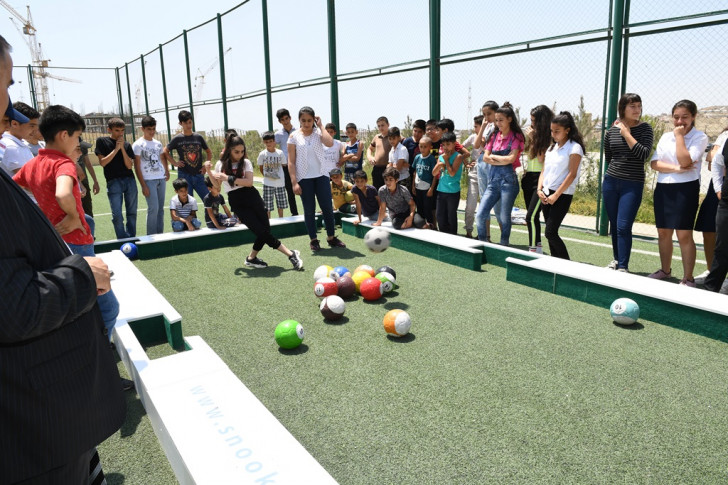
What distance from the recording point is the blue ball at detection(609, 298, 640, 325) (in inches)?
166

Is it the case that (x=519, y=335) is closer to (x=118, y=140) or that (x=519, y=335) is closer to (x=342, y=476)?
(x=342, y=476)

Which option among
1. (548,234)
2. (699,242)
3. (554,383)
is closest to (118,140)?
(548,234)

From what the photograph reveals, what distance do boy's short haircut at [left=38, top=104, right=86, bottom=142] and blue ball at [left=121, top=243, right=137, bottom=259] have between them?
3.90m

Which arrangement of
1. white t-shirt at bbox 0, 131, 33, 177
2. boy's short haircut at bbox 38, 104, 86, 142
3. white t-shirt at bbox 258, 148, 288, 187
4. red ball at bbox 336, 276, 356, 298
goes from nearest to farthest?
boy's short haircut at bbox 38, 104, 86, 142, white t-shirt at bbox 0, 131, 33, 177, red ball at bbox 336, 276, 356, 298, white t-shirt at bbox 258, 148, 288, 187

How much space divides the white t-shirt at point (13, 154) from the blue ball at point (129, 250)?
2209mm

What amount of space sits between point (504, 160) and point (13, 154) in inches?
217

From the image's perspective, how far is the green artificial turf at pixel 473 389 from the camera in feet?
8.34

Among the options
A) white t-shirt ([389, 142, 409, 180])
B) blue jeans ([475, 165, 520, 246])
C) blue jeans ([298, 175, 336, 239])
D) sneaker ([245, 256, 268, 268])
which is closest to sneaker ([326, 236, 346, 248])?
blue jeans ([298, 175, 336, 239])

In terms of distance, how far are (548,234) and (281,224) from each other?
14.4ft

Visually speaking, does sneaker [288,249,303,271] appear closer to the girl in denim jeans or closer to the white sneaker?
the girl in denim jeans

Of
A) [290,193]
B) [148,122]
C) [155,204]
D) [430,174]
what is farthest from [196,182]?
[430,174]

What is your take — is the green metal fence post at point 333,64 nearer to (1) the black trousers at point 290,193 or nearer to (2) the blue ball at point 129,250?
(1) the black trousers at point 290,193

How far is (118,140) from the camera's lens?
276 inches

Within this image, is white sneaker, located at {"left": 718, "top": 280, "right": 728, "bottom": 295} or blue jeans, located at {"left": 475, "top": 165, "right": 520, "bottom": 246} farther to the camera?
blue jeans, located at {"left": 475, "top": 165, "right": 520, "bottom": 246}
